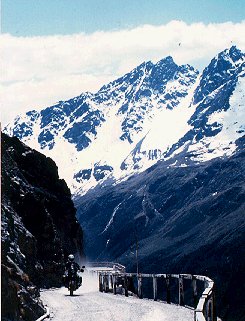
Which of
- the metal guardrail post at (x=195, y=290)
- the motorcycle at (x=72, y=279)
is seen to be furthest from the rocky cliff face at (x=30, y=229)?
the metal guardrail post at (x=195, y=290)

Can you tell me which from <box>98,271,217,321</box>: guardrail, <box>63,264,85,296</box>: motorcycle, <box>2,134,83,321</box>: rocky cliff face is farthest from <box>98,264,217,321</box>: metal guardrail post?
<box>2,134,83,321</box>: rocky cliff face

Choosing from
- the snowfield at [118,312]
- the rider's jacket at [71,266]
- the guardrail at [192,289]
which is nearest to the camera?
the guardrail at [192,289]

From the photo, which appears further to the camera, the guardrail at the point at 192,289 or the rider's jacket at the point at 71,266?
the rider's jacket at the point at 71,266

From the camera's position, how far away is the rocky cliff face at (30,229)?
21.0 m

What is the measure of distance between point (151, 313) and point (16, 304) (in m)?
4.81

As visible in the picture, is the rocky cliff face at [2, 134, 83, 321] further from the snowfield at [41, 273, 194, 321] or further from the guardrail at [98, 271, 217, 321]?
the guardrail at [98, 271, 217, 321]

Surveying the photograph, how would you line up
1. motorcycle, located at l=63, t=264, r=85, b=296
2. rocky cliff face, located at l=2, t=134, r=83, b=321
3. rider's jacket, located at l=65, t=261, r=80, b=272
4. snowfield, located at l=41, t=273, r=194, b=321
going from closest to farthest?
snowfield, located at l=41, t=273, r=194, b=321, rocky cliff face, located at l=2, t=134, r=83, b=321, motorcycle, located at l=63, t=264, r=85, b=296, rider's jacket, located at l=65, t=261, r=80, b=272

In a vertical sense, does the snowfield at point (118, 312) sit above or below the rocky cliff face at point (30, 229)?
below

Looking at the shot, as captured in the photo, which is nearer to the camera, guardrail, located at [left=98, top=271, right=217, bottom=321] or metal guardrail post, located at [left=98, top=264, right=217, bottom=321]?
metal guardrail post, located at [left=98, top=264, right=217, bottom=321]

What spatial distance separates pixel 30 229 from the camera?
5369cm

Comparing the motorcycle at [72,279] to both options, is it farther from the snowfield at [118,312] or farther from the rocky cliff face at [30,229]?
the snowfield at [118,312]

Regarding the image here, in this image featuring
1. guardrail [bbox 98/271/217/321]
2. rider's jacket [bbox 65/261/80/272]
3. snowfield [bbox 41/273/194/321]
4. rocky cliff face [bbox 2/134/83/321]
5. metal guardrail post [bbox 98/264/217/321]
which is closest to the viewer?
metal guardrail post [bbox 98/264/217/321]

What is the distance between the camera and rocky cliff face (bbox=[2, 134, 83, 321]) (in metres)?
21.0

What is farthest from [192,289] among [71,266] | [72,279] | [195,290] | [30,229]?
[30,229]
